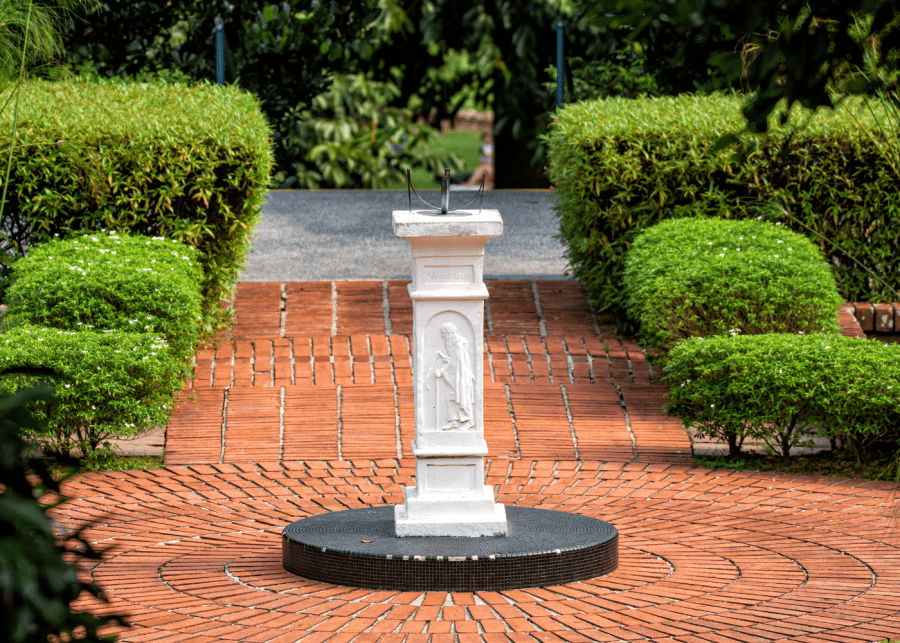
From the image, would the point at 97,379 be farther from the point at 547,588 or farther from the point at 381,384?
the point at 547,588

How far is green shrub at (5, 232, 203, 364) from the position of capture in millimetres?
6773

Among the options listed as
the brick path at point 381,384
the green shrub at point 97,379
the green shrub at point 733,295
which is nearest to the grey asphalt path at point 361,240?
the brick path at point 381,384

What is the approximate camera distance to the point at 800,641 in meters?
3.93

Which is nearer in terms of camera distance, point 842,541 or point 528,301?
point 842,541

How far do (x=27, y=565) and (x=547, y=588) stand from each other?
9.84 feet

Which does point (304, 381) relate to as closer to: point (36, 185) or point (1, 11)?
point (36, 185)

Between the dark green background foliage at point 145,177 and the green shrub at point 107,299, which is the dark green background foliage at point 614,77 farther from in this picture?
the green shrub at point 107,299

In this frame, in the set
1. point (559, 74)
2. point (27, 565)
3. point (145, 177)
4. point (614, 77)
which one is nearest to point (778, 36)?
point (27, 565)

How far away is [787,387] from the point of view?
6.22m

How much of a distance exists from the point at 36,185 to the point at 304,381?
229cm

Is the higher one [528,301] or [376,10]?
[376,10]

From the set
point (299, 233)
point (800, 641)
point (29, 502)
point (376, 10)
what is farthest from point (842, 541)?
point (376, 10)

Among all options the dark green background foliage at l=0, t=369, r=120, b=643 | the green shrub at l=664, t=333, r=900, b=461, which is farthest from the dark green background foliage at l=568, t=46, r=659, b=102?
the dark green background foliage at l=0, t=369, r=120, b=643

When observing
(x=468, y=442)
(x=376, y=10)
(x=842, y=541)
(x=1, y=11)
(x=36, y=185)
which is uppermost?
(x=376, y=10)
